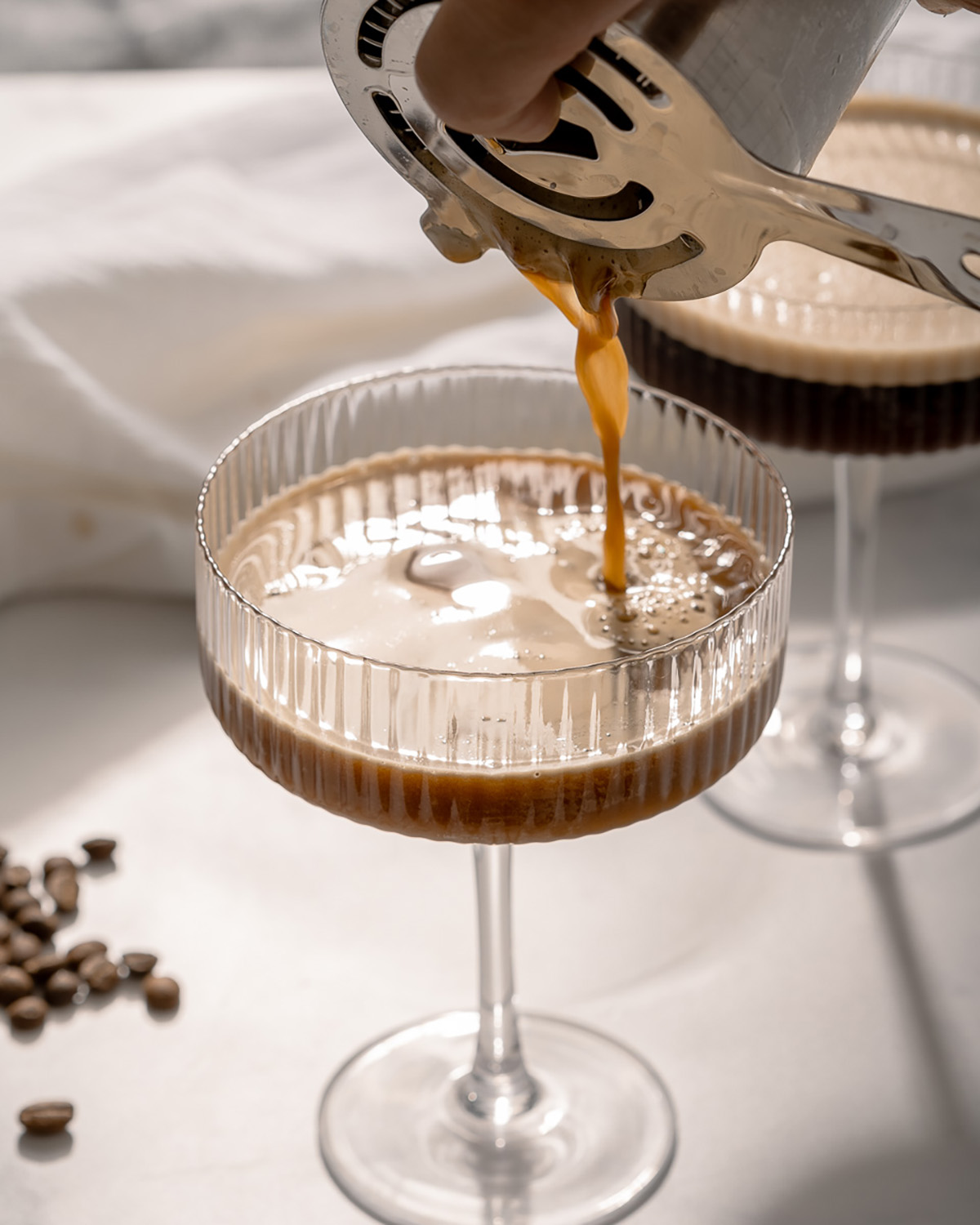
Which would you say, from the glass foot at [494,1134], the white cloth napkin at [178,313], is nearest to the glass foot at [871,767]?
the glass foot at [494,1134]

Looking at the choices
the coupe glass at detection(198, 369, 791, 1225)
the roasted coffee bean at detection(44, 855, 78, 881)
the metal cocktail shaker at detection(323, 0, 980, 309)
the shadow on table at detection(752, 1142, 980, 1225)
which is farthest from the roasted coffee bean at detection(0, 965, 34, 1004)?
Answer: the metal cocktail shaker at detection(323, 0, 980, 309)

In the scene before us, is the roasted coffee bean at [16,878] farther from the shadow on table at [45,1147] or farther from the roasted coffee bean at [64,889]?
the shadow on table at [45,1147]

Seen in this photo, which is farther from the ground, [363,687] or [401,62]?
[401,62]

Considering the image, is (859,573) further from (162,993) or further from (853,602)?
(162,993)

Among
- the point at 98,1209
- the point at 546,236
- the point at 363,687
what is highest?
the point at 546,236

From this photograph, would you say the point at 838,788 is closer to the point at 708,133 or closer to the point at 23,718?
the point at 23,718

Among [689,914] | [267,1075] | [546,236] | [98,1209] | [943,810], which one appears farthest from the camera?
[943,810]

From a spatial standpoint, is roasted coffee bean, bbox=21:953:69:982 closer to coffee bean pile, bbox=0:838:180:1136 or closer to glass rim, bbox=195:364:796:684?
coffee bean pile, bbox=0:838:180:1136

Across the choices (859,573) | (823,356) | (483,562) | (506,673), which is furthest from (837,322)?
(506,673)

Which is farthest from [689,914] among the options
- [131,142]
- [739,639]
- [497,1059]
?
[131,142]
